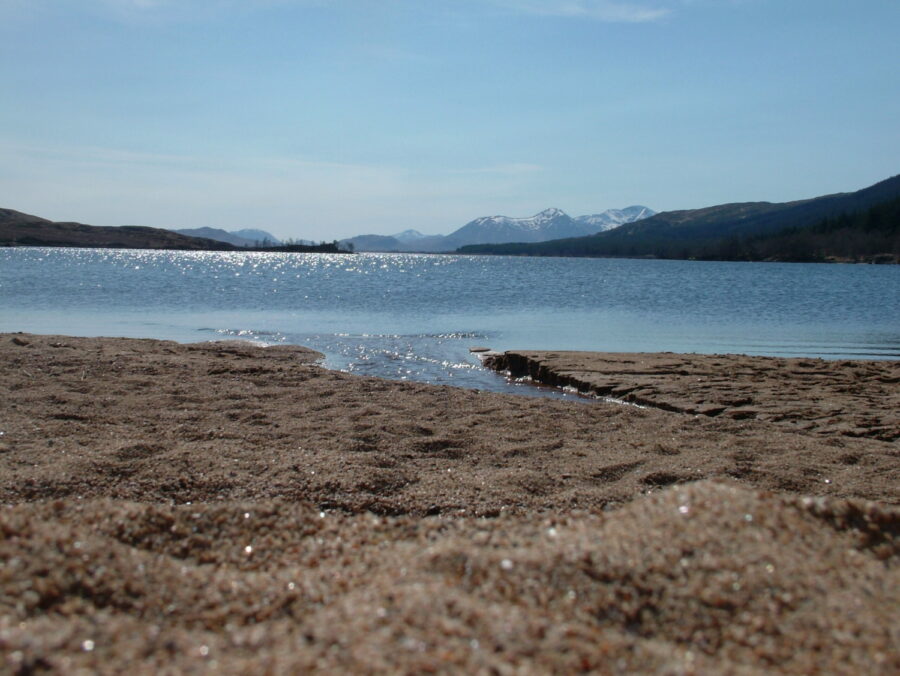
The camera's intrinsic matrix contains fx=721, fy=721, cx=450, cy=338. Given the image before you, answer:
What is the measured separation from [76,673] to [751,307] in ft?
124

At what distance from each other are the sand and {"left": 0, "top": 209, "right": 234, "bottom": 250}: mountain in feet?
595

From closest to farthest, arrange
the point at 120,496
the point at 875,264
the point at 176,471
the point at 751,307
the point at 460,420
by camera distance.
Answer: the point at 120,496
the point at 176,471
the point at 460,420
the point at 751,307
the point at 875,264

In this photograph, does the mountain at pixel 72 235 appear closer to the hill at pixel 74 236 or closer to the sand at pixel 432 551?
the hill at pixel 74 236

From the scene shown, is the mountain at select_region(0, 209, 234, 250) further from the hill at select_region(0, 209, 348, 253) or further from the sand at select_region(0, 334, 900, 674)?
the sand at select_region(0, 334, 900, 674)

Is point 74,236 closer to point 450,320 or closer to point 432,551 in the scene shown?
point 450,320

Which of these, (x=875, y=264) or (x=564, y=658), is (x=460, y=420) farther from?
(x=875, y=264)

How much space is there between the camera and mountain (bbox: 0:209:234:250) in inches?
6560

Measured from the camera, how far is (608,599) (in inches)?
114

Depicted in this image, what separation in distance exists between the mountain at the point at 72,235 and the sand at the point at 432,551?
595 feet

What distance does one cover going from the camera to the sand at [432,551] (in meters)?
2.52

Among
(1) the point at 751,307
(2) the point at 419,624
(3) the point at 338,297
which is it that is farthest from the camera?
(3) the point at 338,297

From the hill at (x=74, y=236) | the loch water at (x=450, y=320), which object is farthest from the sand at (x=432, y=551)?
Answer: the hill at (x=74, y=236)

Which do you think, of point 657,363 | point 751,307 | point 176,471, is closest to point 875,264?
point 751,307

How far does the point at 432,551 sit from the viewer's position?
11.4 ft
